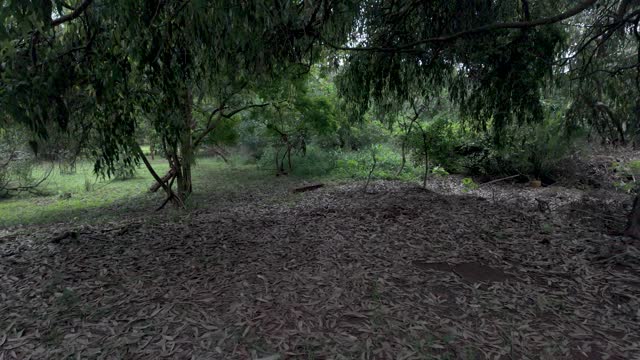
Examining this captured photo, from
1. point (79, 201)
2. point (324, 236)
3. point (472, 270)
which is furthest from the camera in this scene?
point (79, 201)

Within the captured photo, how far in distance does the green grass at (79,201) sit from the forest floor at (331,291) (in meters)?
4.43

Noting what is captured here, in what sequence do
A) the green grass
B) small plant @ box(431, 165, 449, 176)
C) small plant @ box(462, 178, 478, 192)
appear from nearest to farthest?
small plant @ box(462, 178, 478, 192) → the green grass → small plant @ box(431, 165, 449, 176)

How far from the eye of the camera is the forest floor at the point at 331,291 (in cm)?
202

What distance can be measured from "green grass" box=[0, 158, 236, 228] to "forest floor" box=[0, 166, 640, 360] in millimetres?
4426

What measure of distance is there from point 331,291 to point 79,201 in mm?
9974

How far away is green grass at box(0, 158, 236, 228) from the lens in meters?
8.07

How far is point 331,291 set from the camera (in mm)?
2584

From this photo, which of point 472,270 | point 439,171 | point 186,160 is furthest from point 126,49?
point 439,171

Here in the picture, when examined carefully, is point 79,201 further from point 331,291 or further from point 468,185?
point 331,291

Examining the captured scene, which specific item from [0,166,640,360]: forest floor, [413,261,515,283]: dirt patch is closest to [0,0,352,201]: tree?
[0,166,640,360]: forest floor

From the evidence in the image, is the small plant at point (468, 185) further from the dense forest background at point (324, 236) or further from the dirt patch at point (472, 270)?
the dirt patch at point (472, 270)

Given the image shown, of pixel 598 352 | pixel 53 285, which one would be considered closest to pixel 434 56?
pixel 598 352

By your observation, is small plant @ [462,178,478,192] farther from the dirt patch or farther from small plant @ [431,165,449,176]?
the dirt patch

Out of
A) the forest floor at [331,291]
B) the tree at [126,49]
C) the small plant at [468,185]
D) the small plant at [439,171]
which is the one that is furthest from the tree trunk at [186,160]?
the small plant at [439,171]
